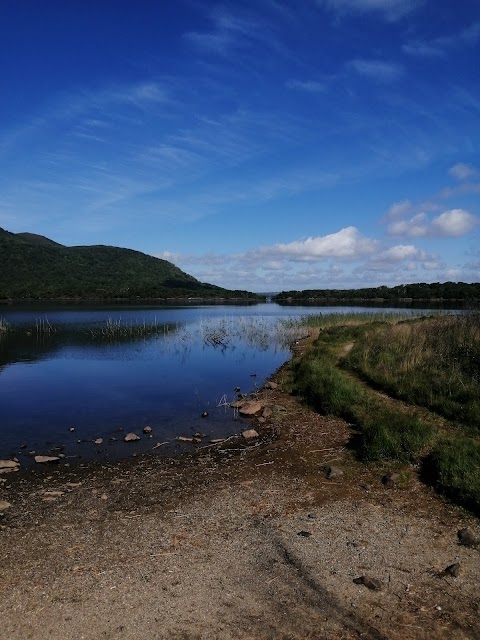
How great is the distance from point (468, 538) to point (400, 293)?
135 meters

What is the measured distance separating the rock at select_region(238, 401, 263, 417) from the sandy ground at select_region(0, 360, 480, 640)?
5190 millimetres

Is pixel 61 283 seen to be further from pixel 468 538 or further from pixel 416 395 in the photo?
pixel 468 538

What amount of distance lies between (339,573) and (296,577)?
57cm

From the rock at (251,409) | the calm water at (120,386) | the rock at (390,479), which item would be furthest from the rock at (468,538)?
the rock at (251,409)

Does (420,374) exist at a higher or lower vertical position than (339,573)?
higher

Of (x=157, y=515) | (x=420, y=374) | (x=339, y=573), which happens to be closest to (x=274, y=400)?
(x=420, y=374)

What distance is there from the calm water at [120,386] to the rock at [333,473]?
439 cm

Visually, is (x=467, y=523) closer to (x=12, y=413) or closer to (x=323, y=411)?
(x=323, y=411)

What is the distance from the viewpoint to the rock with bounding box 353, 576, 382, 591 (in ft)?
19.0

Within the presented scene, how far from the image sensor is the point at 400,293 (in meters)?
135

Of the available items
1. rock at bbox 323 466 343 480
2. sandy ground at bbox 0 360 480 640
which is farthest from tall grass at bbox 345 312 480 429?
sandy ground at bbox 0 360 480 640

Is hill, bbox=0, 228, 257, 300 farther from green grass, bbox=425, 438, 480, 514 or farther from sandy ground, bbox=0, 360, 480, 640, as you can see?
green grass, bbox=425, 438, 480, 514

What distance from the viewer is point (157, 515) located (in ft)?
26.9

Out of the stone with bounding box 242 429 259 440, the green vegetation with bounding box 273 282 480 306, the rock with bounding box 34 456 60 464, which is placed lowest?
the rock with bounding box 34 456 60 464
